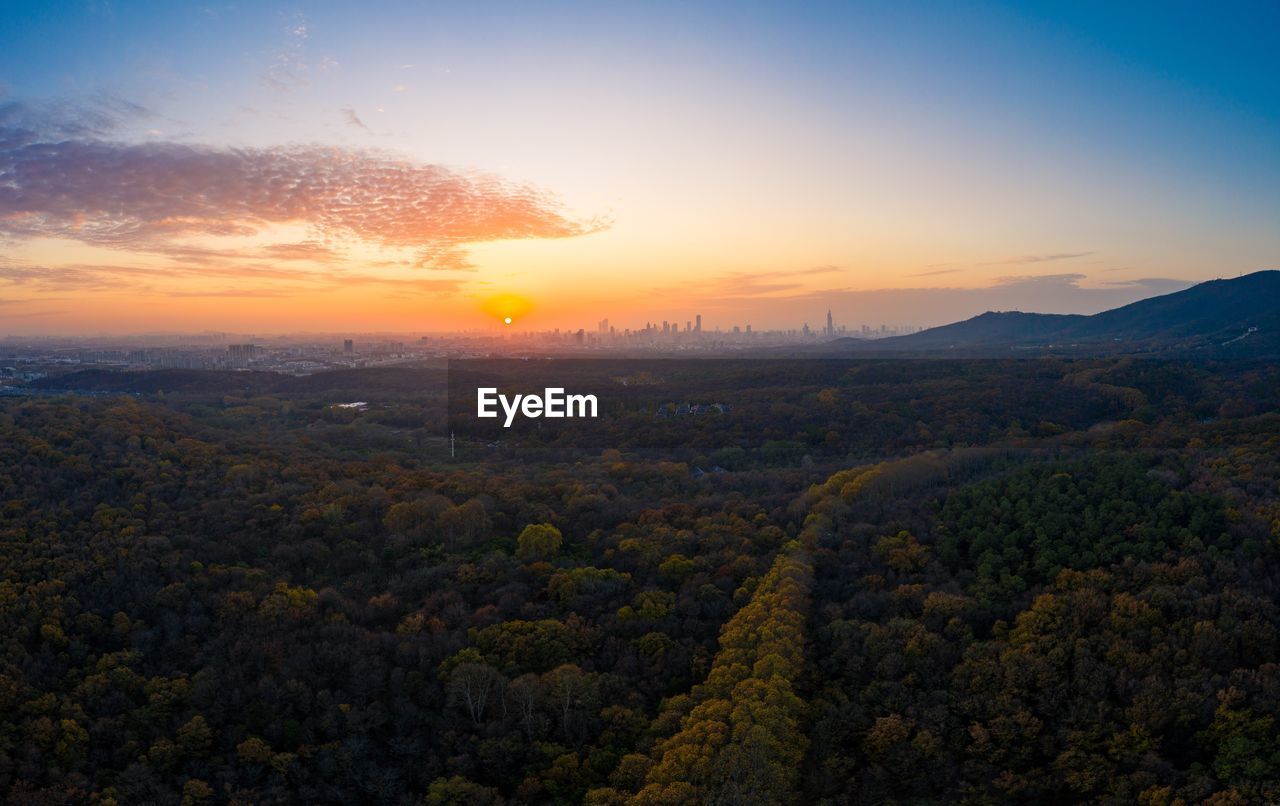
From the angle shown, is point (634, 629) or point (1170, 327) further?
point (1170, 327)

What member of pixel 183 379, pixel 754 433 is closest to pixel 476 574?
pixel 754 433

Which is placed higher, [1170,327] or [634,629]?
[1170,327]

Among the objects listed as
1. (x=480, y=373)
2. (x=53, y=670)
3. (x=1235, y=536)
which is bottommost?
(x=53, y=670)

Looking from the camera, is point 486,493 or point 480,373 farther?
point 480,373

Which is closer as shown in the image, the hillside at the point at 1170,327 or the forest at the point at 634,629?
the forest at the point at 634,629

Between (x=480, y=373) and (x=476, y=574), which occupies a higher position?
(x=480, y=373)

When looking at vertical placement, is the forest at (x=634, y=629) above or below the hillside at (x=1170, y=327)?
below

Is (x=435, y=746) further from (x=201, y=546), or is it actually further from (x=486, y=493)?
(x=486, y=493)

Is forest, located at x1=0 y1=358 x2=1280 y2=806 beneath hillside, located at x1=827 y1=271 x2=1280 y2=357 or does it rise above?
beneath
